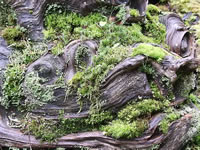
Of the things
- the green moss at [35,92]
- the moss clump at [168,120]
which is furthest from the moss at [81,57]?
the moss clump at [168,120]

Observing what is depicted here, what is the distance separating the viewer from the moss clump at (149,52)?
3.84 metres

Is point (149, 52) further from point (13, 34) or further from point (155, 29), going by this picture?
point (13, 34)

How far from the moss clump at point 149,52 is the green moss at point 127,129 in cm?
105

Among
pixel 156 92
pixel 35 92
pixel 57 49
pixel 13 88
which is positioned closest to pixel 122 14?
pixel 57 49

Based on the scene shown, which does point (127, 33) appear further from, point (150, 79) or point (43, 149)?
point (43, 149)

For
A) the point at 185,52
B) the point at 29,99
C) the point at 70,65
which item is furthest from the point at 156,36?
the point at 29,99

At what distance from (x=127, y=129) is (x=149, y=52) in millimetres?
1268

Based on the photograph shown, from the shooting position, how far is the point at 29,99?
392cm

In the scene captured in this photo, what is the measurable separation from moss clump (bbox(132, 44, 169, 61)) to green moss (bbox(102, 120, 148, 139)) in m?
1.05

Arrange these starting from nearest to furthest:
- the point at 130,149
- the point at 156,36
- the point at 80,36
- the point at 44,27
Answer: the point at 130,149, the point at 80,36, the point at 44,27, the point at 156,36

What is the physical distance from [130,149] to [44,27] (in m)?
2.81

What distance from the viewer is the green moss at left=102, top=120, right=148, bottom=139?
355 centimetres

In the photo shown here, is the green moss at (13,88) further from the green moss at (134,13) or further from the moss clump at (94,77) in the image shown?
the green moss at (134,13)

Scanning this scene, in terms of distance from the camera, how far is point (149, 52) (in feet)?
12.6
